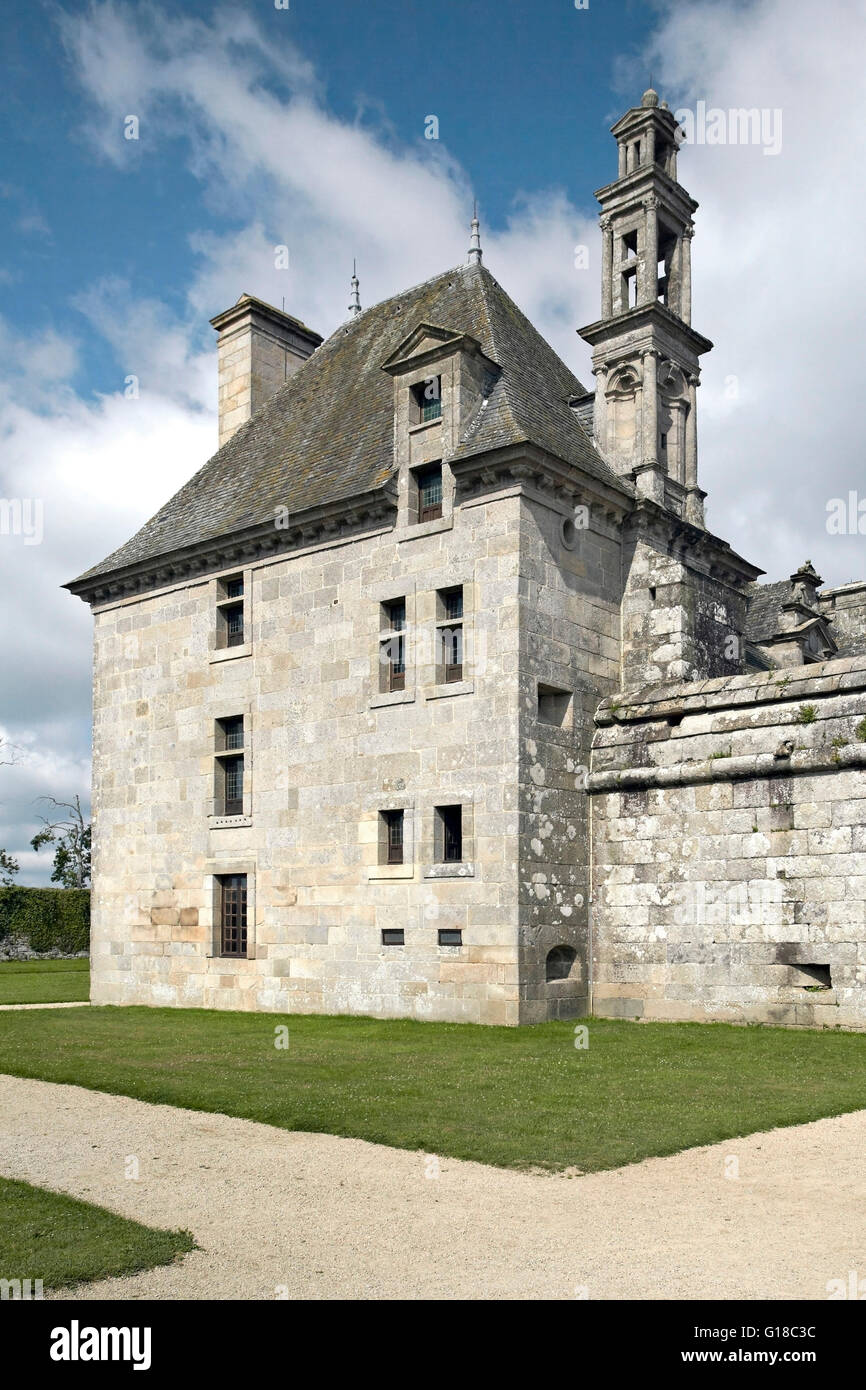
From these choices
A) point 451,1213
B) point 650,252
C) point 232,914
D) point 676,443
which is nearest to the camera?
point 451,1213

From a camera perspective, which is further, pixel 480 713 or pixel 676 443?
pixel 676 443

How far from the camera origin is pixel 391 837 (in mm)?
20266

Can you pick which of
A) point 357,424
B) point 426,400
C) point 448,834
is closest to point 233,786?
point 448,834

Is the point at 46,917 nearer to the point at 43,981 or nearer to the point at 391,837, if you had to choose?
the point at 43,981

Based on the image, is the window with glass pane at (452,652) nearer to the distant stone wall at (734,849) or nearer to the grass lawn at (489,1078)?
the distant stone wall at (734,849)

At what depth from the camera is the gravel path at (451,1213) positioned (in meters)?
5.95

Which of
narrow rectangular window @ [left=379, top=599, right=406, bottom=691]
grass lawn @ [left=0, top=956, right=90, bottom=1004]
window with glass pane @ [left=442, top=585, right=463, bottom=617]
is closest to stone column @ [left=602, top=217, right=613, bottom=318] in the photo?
window with glass pane @ [left=442, top=585, right=463, bottom=617]

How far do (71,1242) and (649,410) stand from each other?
60.4 ft

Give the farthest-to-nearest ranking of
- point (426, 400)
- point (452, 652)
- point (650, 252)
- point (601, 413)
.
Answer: point (601, 413) < point (650, 252) < point (426, 400) < point (452, 652)

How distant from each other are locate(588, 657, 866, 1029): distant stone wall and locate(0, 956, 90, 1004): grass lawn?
44.1ft

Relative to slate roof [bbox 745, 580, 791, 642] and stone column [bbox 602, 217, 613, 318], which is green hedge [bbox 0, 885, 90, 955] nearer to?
slate roof [bbox 745, 580, 791, 642]

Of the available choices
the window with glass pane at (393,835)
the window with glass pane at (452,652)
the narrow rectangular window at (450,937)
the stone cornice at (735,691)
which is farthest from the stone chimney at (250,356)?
the narrow rectangular window at (450,937)
